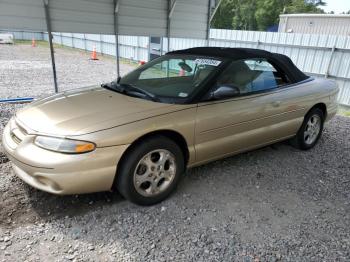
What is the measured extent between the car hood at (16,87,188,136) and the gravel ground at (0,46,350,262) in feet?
2.67

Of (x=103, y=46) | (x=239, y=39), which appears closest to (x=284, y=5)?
(x=103, y=46)

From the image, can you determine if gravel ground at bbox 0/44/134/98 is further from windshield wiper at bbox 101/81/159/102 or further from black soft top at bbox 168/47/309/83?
black soft top at bbox 168/47/309/83

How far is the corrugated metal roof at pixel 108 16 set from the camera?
18.6 ft

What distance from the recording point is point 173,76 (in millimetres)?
4090

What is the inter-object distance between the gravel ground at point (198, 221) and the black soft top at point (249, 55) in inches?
56.2

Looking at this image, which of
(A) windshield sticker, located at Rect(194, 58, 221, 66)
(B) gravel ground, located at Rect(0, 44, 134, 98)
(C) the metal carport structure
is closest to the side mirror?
(A) windshield sticker, located at Rect(194, 58, 221, 66)

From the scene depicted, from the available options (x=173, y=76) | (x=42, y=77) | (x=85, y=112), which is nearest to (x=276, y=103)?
(x=173, y=76)

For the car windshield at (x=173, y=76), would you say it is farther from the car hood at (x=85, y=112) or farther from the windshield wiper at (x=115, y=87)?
the car hood at (x=85, y=112)

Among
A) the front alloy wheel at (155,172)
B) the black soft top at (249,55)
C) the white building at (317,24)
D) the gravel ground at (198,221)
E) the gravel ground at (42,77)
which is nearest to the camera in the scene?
the gravel ground at (198,221)

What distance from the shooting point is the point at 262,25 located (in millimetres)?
50375

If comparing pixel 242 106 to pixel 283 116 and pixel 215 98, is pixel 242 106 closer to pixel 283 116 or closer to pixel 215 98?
pixel 215 98

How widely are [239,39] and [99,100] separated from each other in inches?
437

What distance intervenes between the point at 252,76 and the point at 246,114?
22.3 inches

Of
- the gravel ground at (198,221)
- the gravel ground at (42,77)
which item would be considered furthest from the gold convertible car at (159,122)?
the gravel ground at (42,77)
